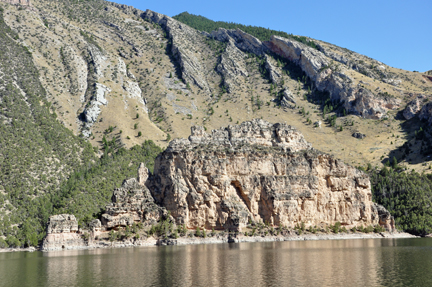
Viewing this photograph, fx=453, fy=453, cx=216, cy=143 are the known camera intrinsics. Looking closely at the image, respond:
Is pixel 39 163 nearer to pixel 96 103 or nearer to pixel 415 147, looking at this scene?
pixel 96 103

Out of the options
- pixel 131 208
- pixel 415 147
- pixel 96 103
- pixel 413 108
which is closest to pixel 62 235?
pixel 131 208

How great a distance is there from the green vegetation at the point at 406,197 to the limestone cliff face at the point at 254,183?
11.4 metres

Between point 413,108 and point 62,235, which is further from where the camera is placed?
point 413,108

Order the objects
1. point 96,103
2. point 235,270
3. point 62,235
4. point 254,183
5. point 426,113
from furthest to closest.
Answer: point 96,103 → point 426,113 → point 254,183 → point 62,235 → point 235,270

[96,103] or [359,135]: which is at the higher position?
[96,103]

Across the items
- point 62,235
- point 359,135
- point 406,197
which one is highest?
point 359,135

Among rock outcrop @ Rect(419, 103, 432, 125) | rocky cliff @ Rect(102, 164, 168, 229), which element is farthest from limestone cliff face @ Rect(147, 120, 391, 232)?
rock outcrop @ Rect(419, 103, 432, 125)

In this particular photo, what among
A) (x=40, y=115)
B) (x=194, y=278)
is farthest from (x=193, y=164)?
(x=40, y=115)

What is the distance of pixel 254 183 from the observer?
112 metres

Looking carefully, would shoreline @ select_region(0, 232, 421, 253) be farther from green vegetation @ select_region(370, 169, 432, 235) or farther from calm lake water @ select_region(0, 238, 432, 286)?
green vegetation @ select_region(370, 169, 432, 235)

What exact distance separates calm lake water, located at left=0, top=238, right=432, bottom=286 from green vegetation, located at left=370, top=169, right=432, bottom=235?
5951 cm

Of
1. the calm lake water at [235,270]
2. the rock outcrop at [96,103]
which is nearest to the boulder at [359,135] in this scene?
the rock outcrop at [96,103]

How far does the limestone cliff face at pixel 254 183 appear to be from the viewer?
107 m

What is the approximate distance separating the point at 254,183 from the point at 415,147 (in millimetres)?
87051
